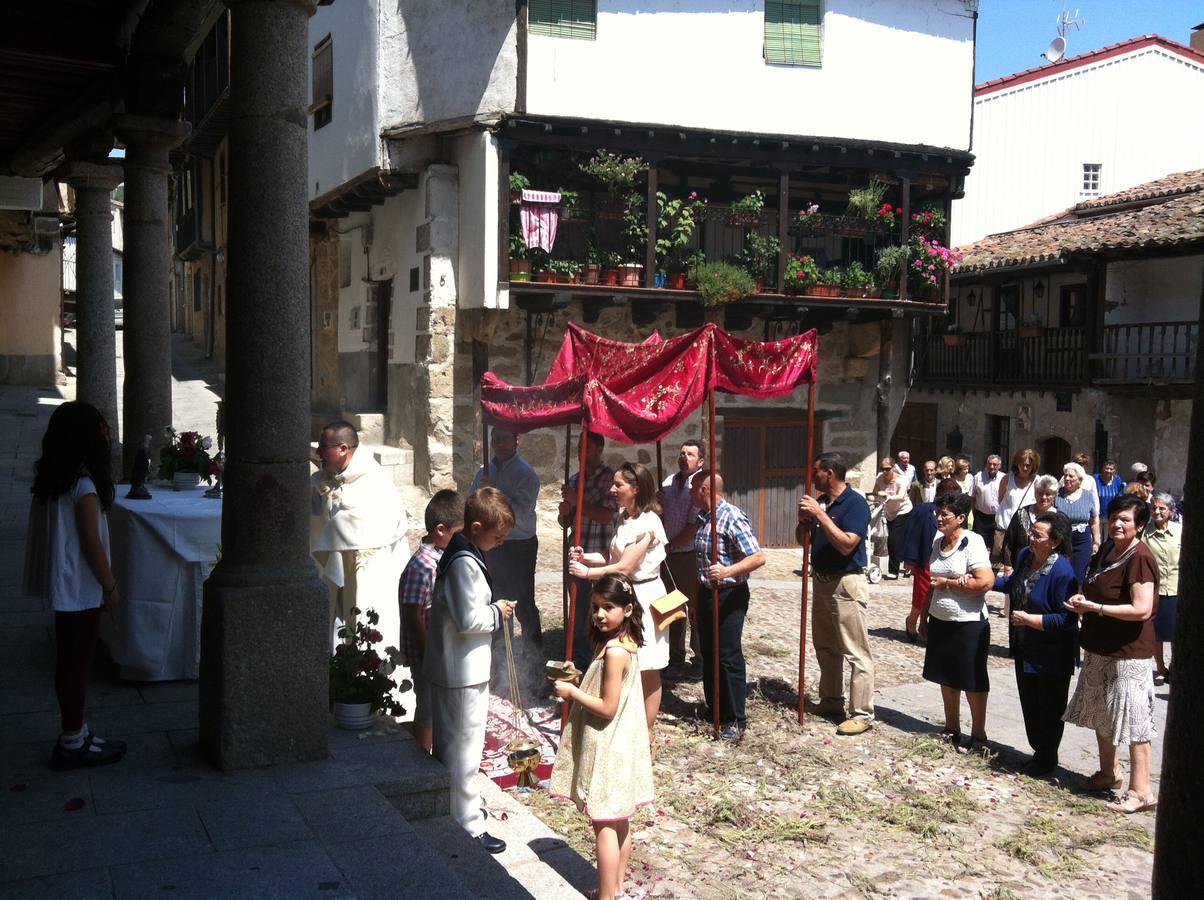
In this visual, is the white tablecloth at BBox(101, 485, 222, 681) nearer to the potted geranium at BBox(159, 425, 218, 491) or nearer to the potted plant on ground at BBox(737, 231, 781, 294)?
the potted geranium at BBox(159, 425, 218, 491)

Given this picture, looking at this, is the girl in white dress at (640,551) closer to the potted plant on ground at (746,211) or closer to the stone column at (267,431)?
the stone column at (267,431)

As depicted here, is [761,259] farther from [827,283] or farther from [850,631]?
[850,631]

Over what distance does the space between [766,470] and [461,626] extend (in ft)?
43.1

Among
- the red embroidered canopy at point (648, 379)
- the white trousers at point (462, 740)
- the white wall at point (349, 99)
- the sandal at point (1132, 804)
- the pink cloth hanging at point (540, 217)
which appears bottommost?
the sandal at point (1132, 804)

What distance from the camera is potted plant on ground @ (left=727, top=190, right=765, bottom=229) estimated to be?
15477mm

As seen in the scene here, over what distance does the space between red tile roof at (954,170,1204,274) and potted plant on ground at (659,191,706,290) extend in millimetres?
8732

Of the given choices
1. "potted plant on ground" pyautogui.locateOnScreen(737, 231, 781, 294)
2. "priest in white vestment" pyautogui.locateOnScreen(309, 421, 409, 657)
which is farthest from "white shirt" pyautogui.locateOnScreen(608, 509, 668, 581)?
"potted plant on ground" pyautogui.locateOnScreen(737, 231, 781, 294)

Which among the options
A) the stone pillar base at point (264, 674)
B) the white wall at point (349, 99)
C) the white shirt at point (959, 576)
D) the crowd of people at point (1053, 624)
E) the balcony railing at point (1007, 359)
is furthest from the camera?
the balcony railing at point (1007, 359)

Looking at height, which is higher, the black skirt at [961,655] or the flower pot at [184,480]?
the flower pot at [184,480]

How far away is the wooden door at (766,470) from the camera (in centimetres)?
1708

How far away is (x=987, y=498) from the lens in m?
12.5

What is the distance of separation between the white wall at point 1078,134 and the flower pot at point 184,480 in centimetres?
2226

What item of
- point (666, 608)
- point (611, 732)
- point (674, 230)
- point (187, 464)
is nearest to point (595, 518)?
point (666, 608)

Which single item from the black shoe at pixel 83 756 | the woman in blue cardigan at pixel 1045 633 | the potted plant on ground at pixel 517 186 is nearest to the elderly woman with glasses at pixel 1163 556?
the woman in blue cardigan at pixel 1045 633
